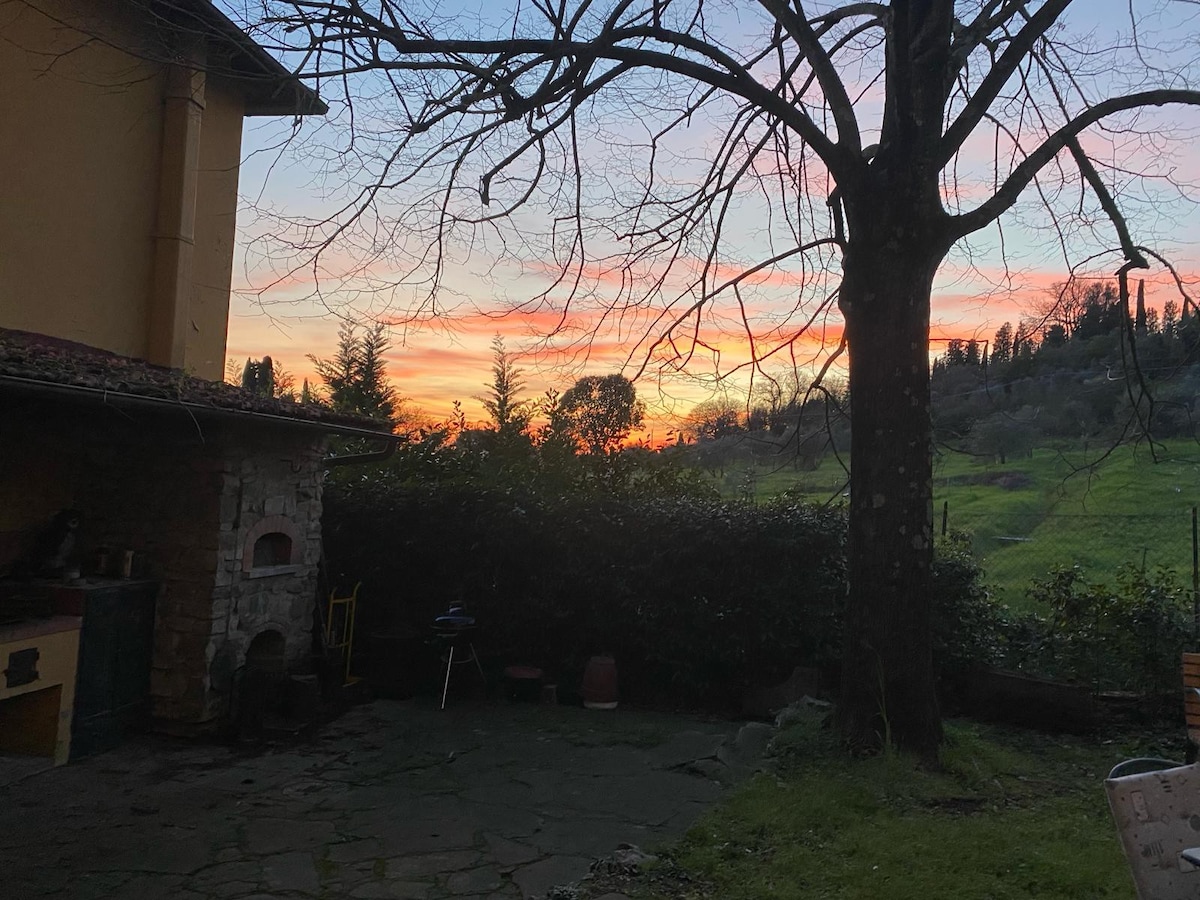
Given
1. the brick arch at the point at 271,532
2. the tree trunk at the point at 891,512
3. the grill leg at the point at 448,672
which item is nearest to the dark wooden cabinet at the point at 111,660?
the brick arch at the point at 271,532

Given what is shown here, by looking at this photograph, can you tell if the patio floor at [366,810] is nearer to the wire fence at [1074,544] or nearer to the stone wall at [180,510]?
the stone wall at [180,510]

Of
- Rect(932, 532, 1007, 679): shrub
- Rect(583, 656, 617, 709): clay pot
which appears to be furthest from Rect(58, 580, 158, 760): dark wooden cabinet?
Rect(932, 532, 1007, 679): shrub

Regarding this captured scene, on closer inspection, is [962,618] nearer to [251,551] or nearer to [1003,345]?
[1003,345]

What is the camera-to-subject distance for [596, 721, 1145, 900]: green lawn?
3.86m

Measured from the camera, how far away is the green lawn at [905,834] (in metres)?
3.86

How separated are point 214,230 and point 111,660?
447 centimetres

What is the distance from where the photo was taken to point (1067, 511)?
985cm

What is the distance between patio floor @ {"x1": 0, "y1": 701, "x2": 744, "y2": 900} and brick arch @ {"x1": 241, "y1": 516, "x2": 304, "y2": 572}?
153cm

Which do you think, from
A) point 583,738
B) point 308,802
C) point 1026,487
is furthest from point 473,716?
point 1026,487

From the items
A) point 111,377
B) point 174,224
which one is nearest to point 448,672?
point 111,377

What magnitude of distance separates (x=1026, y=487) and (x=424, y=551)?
23.8 feet

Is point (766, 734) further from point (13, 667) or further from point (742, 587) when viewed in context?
point (13, 667)

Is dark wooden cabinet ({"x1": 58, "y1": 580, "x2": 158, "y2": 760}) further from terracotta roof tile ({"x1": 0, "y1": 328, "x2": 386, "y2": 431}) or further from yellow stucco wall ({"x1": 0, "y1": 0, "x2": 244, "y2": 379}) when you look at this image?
yellow stucco wall ({"x1": 0, "y1": 0, "x2": 244, "y2": 379})

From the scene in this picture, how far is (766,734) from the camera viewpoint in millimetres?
6871
